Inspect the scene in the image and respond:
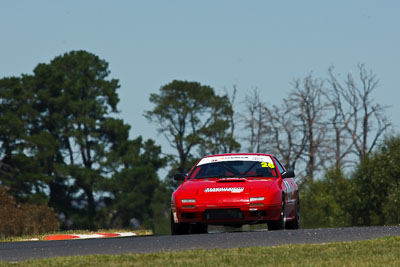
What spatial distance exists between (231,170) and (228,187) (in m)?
1.32

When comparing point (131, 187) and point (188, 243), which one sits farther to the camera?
point (131, 187)

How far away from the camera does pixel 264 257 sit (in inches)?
452

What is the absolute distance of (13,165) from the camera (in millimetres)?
65125

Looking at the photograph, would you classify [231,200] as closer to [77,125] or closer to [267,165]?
[267,165]

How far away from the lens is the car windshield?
58.0ft

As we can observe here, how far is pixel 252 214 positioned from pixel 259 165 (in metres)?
1.63

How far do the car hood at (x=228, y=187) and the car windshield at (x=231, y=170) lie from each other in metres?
0.51

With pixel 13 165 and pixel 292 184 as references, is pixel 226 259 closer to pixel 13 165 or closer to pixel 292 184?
pixel 292 184

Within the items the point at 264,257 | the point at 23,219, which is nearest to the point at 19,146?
the point at 23,219

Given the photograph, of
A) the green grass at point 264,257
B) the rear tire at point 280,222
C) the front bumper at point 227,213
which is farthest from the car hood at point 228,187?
the green grass at point 264,257

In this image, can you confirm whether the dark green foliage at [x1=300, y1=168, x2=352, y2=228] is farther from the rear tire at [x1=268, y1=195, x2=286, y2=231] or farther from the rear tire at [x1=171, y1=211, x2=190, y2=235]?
the rear tire at [x1=171, y1=211, x2=190, y2=235]

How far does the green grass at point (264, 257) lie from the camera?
35.8 ft

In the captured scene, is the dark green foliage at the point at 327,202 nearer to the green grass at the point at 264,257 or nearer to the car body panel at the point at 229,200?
the car body panel at the point at 229,200

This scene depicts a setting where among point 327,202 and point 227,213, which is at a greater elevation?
point 327,202
